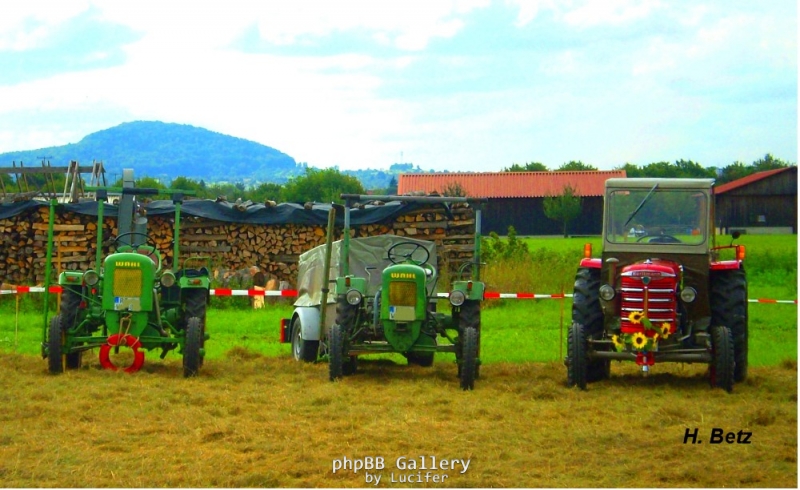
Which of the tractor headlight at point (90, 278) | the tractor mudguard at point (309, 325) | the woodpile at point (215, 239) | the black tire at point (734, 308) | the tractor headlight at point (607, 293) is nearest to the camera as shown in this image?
the tractor headlight at point (607, 293)

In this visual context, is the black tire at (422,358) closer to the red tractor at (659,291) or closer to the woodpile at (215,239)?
the red tractor at (659,291)

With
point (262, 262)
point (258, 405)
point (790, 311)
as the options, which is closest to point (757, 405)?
point (258, 405)

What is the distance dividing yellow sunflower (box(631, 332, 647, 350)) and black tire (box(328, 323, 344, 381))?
2.74 metres

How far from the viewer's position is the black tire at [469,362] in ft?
32.3

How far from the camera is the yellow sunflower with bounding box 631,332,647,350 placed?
955cm

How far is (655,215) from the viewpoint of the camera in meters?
10.6

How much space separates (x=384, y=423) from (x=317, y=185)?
51.5 m

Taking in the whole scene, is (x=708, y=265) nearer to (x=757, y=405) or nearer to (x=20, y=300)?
(x=757, y=405)

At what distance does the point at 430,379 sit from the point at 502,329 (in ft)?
16.9

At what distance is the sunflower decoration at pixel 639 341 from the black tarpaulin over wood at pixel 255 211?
10001mm

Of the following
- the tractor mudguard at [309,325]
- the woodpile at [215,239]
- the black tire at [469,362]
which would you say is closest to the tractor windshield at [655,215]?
the black tire at [469,362]

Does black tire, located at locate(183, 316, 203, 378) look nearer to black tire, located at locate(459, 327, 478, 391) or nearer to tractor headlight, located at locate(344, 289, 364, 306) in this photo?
tractor headlight, located at locate(344, 289, 364, 306)

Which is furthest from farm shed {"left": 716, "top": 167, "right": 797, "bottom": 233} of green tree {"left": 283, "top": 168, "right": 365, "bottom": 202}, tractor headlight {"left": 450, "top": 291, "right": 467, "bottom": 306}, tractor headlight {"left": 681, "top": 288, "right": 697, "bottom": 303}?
tractor headlight {"left": 450, "top": 291, "right": 467, "bottom": 306}

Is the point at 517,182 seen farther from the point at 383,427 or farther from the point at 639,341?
the point at 383,427
